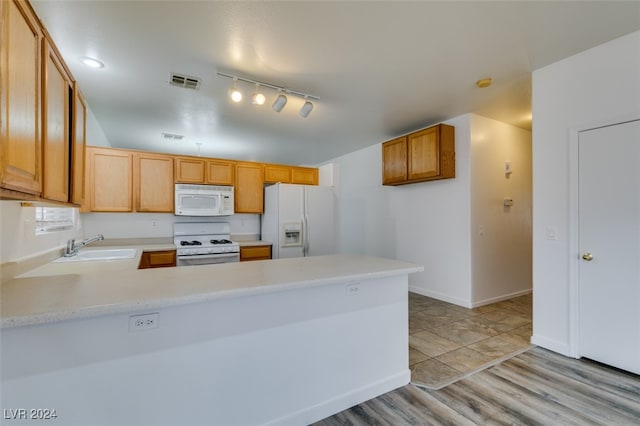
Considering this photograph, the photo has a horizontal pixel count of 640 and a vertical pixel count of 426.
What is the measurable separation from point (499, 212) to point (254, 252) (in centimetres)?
357

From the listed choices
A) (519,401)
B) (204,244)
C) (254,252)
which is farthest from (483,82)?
(204,244)

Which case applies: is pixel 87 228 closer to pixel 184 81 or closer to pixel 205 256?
pixel 205 256

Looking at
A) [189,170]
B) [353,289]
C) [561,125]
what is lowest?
[353,289]

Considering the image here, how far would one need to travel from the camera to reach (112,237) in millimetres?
4062

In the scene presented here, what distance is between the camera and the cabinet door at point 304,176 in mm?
5172

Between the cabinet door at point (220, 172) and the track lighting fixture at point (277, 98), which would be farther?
the cabinet door at point (220, 172)

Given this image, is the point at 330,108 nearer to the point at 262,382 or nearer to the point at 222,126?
the point at 222,126

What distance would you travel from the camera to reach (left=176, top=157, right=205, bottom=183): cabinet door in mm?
4215

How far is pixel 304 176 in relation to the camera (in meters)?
5.29

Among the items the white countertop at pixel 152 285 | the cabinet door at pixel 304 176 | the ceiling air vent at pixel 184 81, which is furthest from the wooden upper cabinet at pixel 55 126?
the cabinet door at pixel 304 176

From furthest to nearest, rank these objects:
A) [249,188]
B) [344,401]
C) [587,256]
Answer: [249,188], [587,256], [344,401]

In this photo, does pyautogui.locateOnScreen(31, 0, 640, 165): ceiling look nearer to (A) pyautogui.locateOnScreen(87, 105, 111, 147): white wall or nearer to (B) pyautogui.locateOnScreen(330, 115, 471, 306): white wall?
(A) pyautogui.locateOnScreen(87, 105, 111, 147): white wall

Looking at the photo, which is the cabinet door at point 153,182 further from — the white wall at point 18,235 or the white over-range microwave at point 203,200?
the white wall at point 18,235

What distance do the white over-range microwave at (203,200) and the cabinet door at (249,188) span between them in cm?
19
